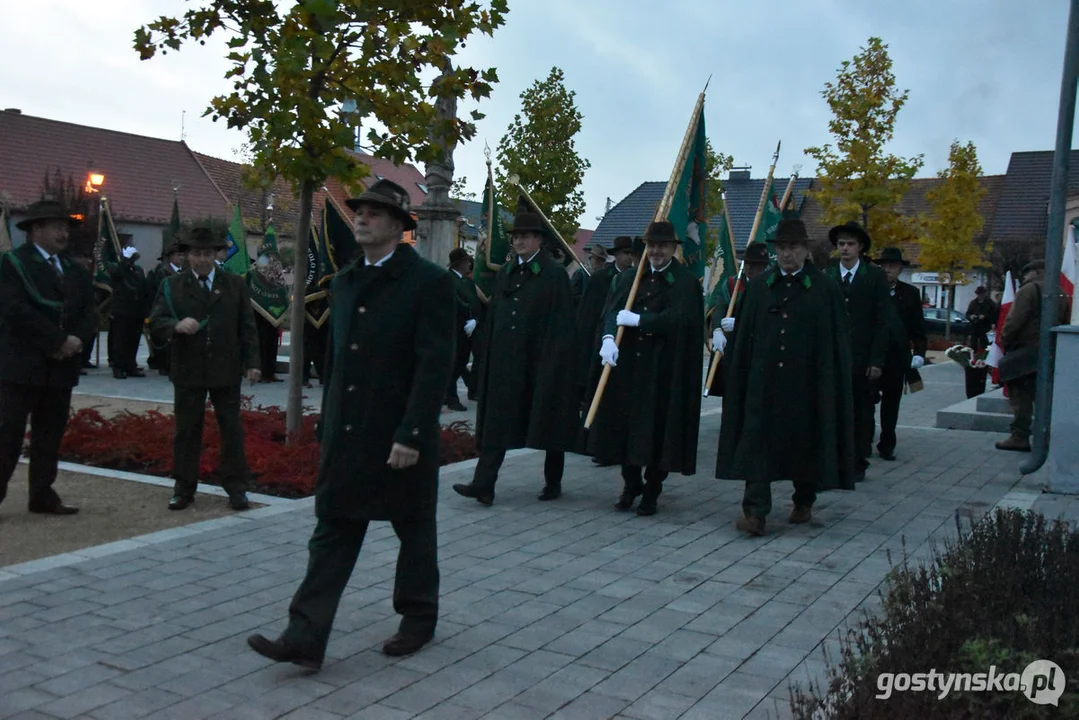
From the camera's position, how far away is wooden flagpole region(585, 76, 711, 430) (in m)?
7.96

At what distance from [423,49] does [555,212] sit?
791 inches

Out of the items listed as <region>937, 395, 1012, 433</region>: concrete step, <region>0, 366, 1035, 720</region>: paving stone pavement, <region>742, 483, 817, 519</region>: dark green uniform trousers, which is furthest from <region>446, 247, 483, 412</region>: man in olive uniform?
<region>742, 483, 817, 519</region>: dark green uniform trousers

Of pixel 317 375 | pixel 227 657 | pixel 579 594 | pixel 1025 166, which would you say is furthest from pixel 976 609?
pixel 1025 166

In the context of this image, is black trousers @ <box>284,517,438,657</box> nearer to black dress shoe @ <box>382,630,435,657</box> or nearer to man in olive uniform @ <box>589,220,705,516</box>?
black dress shoe @ <box>382,630,435,657</box>

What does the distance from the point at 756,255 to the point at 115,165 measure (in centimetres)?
4193

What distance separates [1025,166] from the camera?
2201 inches

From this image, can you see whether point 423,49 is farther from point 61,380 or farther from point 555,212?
point 555,212

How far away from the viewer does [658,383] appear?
8.04 m

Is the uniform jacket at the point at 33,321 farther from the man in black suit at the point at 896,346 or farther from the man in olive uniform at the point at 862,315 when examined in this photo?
the man in black suit at the point at 896,346

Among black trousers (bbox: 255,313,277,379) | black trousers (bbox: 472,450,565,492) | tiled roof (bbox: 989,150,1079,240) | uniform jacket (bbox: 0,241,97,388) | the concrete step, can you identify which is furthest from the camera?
tiled roof (bbox: 989,150,1079,240)

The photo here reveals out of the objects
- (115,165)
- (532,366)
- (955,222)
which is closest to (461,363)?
(532,366)

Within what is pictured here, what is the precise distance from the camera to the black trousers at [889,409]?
10.9m

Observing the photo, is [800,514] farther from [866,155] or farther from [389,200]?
[866,155]

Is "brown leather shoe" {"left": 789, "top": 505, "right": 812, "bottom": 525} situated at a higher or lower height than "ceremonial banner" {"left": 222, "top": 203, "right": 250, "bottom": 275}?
lower
